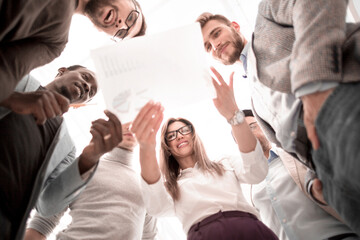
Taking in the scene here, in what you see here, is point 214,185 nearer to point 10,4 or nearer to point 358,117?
point 358,117

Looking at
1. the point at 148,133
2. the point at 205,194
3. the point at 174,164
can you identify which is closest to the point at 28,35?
the point at 148,133

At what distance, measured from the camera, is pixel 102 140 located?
86cm

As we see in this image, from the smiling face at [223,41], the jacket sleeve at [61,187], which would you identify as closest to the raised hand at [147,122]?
the jacket sleeve at [61,187]

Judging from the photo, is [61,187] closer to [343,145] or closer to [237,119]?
[237,119]

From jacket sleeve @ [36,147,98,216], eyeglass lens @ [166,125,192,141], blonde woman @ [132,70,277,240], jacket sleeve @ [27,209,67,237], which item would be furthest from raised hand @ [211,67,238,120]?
jacket sleeve @ [27,209,67,237]

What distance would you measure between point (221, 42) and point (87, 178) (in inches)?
37.5

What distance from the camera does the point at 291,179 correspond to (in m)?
1.20

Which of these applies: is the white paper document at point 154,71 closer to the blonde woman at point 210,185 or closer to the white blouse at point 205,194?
the blonde woman at point 210,185

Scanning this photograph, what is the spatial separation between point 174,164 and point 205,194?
0.42 m

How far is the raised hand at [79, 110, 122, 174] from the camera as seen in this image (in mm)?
858

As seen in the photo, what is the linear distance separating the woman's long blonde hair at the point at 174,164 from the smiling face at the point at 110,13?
0.71 meters

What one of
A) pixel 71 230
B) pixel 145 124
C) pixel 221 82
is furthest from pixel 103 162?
pixel 221 82

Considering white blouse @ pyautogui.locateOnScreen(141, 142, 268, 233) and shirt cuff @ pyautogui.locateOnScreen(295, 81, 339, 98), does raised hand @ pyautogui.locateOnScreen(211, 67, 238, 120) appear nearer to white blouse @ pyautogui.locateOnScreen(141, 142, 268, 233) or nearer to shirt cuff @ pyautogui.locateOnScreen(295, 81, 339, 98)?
white blouse @ pyautogui.locateOnScreen(141, 142, 268, 233)

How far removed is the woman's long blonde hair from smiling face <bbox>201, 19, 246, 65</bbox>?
534 mm
